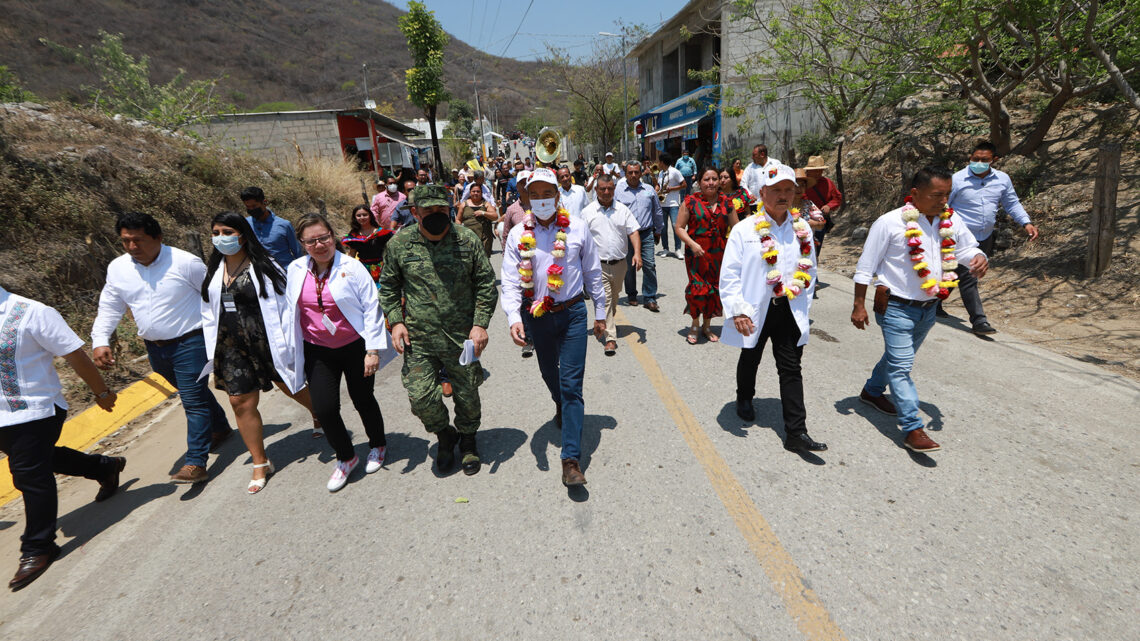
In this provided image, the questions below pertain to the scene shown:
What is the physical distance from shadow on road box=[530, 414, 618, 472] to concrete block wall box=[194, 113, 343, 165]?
Answer: 23.1 meters

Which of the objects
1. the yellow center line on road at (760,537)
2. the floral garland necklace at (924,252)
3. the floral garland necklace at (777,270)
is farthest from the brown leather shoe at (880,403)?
the yellow center line on road at (760,537)

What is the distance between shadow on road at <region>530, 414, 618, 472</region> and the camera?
3.73 metres

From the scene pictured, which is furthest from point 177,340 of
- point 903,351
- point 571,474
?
point 903,351

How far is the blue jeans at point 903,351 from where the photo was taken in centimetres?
347

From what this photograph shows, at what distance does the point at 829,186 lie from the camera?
6656 mm

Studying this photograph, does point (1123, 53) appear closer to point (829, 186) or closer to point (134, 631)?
point (829, 186)

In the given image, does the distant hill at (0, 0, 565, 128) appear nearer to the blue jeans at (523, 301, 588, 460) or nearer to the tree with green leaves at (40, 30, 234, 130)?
the tree with green leaves at (40, 30, 234, 130)

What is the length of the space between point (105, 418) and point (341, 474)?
118 inches

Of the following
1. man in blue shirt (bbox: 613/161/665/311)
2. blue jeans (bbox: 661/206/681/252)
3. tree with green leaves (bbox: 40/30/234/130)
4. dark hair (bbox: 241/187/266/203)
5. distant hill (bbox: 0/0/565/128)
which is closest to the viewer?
dark hair (bbox: 241/187/266/203)

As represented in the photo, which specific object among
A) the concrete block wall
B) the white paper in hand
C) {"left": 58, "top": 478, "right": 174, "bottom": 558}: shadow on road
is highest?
the concrete block wall

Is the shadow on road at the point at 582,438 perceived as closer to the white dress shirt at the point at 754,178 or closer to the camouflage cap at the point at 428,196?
the camouflage cap at the point at 428,196

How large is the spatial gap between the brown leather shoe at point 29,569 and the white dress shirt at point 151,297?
1.31 metres

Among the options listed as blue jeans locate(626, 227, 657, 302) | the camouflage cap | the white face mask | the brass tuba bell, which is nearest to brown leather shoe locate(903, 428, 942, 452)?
the white face mask

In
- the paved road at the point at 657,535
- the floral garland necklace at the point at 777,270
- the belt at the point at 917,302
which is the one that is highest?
the floral garland necklace at the point at 777,270
